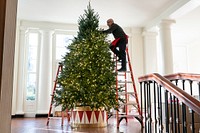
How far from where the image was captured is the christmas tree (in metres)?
4.22

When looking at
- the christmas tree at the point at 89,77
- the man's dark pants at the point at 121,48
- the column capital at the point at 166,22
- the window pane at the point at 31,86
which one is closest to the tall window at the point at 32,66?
the window pane at the point at 31,86

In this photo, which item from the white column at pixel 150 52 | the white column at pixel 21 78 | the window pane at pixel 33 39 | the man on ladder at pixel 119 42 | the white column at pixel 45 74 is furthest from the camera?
the white column at pixel 150 52

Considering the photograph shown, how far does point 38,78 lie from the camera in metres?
7.45

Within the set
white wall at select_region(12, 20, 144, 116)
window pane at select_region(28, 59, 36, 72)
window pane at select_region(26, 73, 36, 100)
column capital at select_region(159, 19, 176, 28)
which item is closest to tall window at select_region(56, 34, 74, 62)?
white wall at select_region(12, 20, 144, 116)

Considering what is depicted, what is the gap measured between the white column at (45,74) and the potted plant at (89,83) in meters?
3.09

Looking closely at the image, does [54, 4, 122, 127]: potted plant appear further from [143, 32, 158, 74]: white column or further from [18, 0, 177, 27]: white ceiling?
[143, 32, 158, 74]: white column

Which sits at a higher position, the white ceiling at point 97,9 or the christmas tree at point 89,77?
the white ceiling at point 97,9

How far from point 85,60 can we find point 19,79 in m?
3.80

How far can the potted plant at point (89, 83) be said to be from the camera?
4223 millimetres

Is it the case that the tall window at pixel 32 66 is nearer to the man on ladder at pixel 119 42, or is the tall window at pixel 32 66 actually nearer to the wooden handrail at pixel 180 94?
the man on ladder at pixel 119 42

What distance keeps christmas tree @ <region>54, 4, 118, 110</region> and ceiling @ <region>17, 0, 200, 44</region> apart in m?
2.20

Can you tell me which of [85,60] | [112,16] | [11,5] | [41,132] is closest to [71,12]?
[112,16]

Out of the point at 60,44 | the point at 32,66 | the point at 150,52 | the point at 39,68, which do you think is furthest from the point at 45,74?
the point at 150,52

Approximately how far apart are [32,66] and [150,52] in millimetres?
4117
